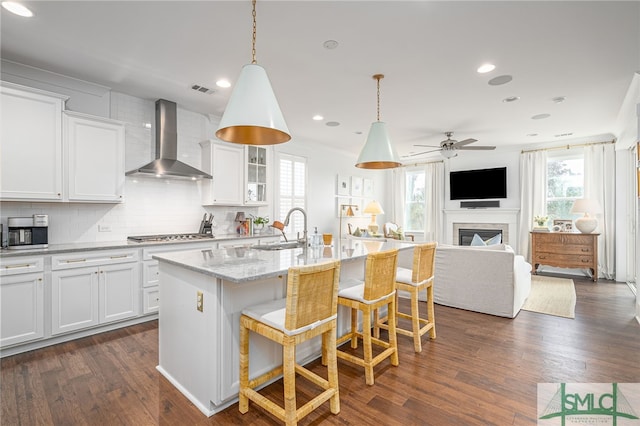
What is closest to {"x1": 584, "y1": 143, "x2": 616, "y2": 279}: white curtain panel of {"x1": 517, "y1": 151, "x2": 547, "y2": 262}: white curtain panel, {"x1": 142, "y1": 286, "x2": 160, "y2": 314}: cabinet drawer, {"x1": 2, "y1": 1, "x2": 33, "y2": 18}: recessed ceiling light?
{"x1": 517, "y1": 151, "x2": 547, "y2": 262}: white curtain panel

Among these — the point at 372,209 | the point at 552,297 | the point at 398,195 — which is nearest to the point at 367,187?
the point at 372,209

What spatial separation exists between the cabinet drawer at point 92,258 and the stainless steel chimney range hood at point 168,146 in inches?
43.3

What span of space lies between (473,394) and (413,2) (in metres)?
2.82

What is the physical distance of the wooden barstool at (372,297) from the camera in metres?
2.23

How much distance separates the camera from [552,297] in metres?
4.55

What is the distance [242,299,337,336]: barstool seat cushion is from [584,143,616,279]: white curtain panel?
6624 mm

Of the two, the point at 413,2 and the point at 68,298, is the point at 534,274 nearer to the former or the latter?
the point at 413,2

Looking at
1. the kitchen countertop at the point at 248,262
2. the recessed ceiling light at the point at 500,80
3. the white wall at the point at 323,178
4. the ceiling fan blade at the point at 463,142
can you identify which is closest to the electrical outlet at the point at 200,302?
the kitchen countertop at the point at 248,262

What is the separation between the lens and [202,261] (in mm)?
2115

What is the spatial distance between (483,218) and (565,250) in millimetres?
1743

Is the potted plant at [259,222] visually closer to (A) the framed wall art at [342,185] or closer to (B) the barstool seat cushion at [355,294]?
(A) the framed wall art at [342,185]

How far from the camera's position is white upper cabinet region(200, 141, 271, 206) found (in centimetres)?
461

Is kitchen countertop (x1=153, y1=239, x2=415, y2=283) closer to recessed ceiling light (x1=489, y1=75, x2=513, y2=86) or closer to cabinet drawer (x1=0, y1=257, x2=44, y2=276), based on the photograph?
cabinet drawer (x1=0, y1=257, x2=44, y2=276)

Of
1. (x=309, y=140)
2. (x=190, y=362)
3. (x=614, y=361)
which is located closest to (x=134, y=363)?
(x=190, y=362)
